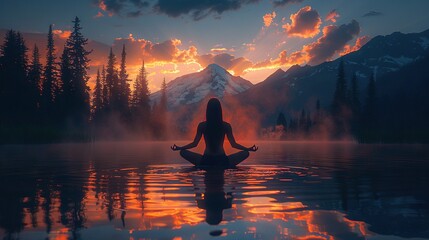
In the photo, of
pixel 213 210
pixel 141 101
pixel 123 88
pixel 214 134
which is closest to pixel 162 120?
pixel 141 101

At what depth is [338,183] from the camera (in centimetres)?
1181

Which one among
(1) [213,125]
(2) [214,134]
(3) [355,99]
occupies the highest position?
(3) [355,99]

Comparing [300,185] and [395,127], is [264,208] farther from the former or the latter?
[395,127]

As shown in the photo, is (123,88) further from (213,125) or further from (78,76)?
(213,125)

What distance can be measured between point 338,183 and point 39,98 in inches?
2637

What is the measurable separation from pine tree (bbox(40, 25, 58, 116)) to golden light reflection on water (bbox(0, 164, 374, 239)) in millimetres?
64264

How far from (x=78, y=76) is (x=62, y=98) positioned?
21.6 ft

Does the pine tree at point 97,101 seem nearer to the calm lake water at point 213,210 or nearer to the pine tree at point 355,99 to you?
the pine tree at point 355,99

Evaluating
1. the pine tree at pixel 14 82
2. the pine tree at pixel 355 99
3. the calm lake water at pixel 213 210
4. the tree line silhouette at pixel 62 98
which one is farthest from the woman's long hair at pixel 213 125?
the pine tree at pixel 355 99

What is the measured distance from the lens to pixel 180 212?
7.08 m

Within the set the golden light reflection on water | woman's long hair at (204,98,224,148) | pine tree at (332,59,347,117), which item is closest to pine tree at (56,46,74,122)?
woman's long hair at (204,98,224,148)

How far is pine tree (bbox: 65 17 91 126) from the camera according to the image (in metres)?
76.0

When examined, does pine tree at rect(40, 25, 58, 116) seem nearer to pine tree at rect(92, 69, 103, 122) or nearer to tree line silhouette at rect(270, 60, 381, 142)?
pine tree at rect(92, 69, 103, 122)

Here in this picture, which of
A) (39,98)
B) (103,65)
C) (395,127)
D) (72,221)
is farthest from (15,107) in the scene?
(395,127)
